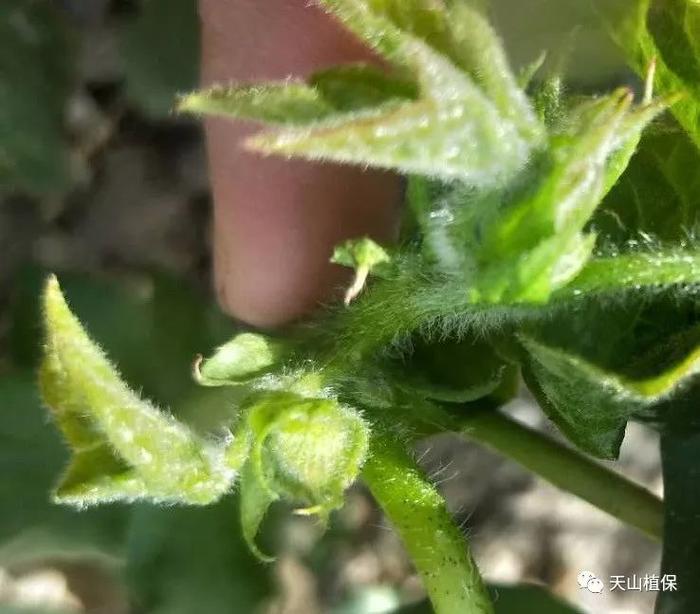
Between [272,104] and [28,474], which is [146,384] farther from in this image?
[272,104]

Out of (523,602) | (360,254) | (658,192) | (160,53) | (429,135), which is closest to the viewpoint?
(429,135)

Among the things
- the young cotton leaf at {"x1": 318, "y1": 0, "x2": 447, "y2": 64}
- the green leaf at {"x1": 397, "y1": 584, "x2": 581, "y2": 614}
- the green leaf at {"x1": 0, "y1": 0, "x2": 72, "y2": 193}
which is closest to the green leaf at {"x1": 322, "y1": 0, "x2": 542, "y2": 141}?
the young cotton leaf at {"x1": 318, "y1": 0, "x2": 447, "y2": 64}

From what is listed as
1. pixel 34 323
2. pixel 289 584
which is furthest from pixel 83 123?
pixel 289 584

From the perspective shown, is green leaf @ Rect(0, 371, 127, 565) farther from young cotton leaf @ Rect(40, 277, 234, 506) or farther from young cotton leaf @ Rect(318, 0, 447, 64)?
young cotton leaf @ Rect(318, 0, 447, 64)

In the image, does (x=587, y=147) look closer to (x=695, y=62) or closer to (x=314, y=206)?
(x=695, y=62)

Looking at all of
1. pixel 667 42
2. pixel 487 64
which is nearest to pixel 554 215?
pixel 487 64

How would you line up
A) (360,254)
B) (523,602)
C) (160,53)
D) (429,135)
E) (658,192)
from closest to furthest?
(429,135) → (360,254) → (658,192) → (523,602) → (160,53)
